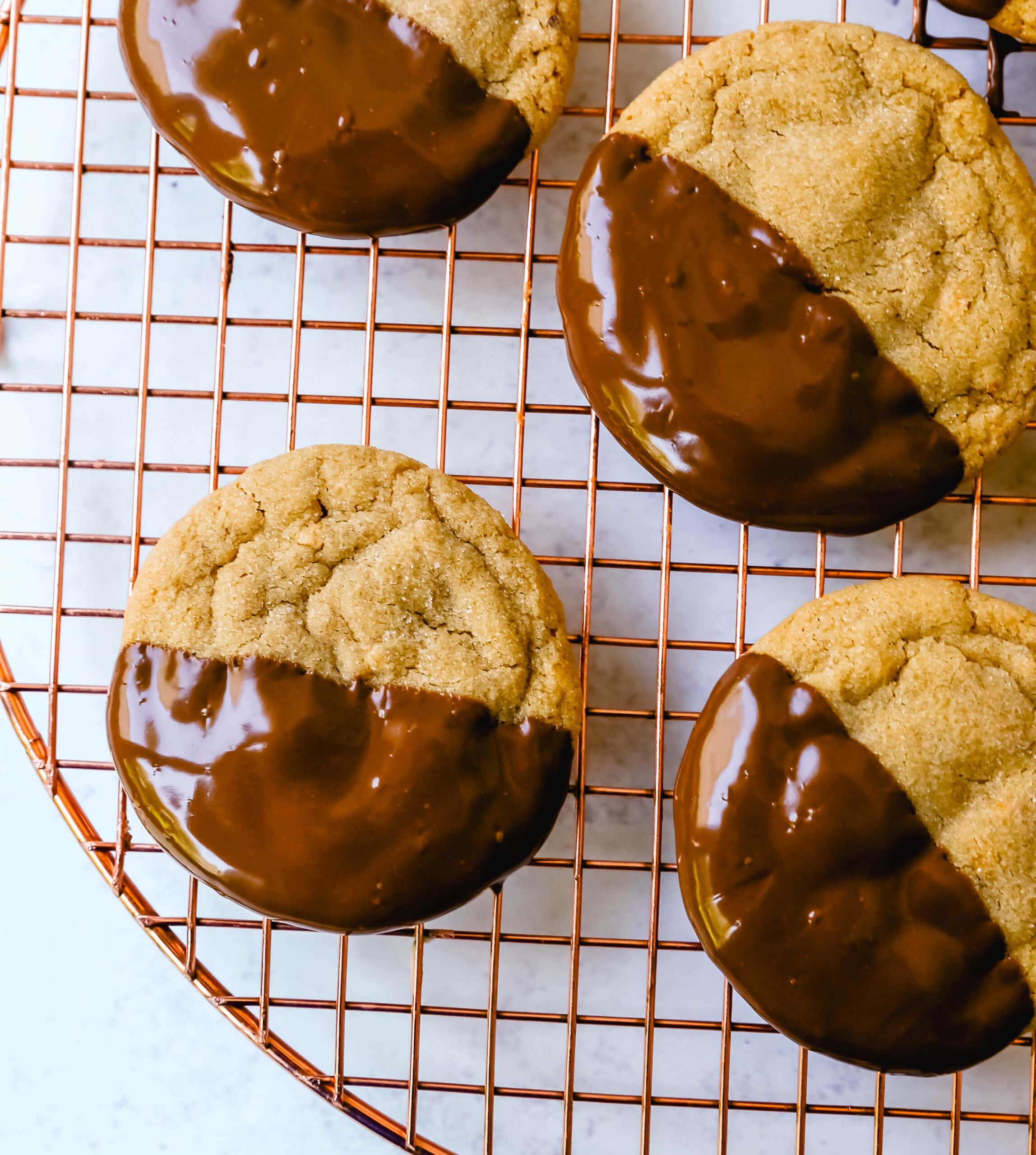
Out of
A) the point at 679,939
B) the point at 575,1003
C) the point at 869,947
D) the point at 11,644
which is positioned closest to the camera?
the point at 869,947

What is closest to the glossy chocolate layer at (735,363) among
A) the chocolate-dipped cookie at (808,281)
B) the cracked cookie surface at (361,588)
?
the chocolate-dipped cookie at (808,281)

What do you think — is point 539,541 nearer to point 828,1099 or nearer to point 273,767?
point 273,767

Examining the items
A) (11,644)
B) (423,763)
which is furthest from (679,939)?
(11,644)

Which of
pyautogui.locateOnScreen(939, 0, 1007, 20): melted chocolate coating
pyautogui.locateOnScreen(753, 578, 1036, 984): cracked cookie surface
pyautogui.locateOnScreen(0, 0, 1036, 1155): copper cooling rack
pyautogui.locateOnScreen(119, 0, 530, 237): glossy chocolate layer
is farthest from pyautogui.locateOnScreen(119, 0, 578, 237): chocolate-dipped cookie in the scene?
pyautogui.locateOnScreen(753, 578, 1036, 984): cracked cookie surface

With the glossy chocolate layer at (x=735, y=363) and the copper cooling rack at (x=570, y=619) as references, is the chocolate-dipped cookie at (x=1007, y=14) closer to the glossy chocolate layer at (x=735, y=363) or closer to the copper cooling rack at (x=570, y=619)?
the copper cooling rack at (x=570, y=619)

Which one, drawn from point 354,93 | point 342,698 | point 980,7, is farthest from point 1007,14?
point 342,698
